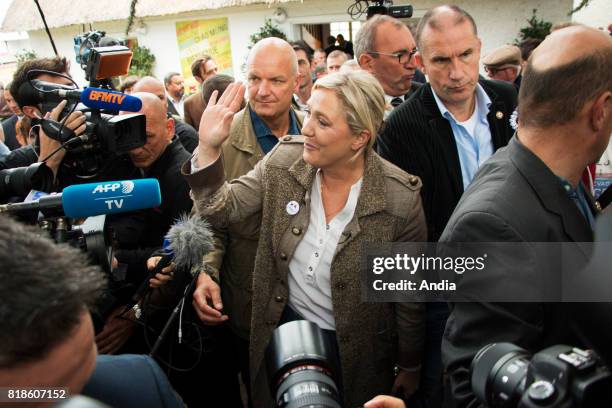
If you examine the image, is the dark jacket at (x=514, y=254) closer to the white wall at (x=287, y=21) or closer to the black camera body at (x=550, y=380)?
the black camera body at (x=550, y=380)

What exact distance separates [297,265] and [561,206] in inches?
38.9

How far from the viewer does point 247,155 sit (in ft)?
8.59

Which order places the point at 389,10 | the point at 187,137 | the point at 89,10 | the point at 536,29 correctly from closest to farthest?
the point at 187,137 < the point at 389,10 < the point at 536,29 < the point at 89,10

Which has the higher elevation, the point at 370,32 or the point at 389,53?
the point at 370,32

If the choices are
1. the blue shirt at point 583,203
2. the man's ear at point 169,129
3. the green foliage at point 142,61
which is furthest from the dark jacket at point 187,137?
the green foliage at point 142,61

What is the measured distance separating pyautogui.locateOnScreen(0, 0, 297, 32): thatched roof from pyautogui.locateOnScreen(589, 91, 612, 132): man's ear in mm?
8645

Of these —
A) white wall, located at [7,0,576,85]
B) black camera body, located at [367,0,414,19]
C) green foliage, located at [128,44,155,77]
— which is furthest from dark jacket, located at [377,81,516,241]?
green foliage, located at [128,44,155,77]

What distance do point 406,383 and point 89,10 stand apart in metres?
13.8

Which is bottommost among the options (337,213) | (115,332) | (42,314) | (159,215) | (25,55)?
(115,332)

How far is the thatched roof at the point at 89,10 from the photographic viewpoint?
10.9 metres

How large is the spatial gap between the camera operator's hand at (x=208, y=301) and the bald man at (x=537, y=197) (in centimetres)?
96

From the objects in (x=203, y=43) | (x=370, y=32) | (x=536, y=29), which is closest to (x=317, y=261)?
(x=370, y=32)

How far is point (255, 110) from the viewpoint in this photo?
275 centimetres

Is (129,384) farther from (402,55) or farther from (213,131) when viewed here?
(402,55)
